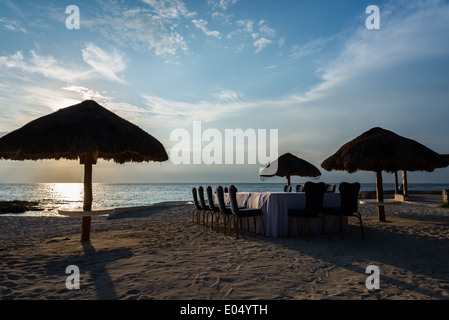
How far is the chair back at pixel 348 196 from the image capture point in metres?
5.69

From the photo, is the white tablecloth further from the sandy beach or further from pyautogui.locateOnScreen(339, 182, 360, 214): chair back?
pyautogui.locateOnScreen(339, 182, 360, 214): chair back

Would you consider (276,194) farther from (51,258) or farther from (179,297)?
(51,258)

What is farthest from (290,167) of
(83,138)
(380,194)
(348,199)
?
(83,138)

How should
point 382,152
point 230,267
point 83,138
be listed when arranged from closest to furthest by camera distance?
point 230,267, point 83,138, point 382,152

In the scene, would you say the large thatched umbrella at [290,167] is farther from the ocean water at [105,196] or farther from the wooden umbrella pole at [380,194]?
the ocean water at [105,196]

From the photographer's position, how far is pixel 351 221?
799 centimetres

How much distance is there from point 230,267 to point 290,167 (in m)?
8.48

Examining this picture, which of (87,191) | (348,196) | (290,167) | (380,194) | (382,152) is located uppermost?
(382,152)

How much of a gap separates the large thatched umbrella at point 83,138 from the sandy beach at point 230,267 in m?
1.45

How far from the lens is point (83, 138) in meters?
5.19

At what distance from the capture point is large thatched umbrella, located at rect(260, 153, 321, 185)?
38.3ft

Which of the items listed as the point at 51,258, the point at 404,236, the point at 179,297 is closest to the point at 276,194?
the point at 404,236

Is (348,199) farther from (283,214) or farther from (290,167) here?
(290,167)
